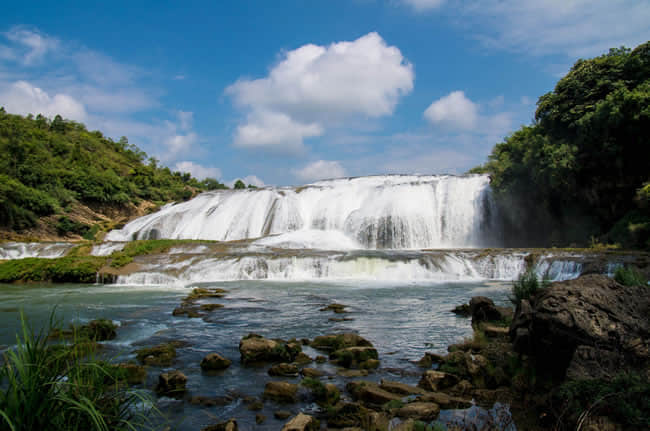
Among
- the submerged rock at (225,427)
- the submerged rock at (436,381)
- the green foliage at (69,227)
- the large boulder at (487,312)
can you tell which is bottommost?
the submerged rock at (225,427)

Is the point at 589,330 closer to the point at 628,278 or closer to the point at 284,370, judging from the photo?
the point at 628,278

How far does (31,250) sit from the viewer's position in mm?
25250

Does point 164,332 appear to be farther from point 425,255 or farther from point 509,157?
point 509,157

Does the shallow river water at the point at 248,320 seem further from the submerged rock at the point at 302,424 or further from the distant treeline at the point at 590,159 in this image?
the distant treeline at the point at 590,159

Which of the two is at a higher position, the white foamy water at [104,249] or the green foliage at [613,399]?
the white foamy water at [104,249]

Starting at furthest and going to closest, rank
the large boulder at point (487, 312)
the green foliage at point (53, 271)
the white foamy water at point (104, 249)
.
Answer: the white foamy water at point (104, 249) < the green foliage at point (53, 271) < the large boulder at point (487, 312)

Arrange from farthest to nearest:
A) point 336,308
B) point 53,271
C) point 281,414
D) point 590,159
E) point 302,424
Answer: point 590,159 → point 53,271 → point 336,308 → point 281,414 → point 302,424

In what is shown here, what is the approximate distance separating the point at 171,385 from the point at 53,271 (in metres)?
17.8

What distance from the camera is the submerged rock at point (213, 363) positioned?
6201mm

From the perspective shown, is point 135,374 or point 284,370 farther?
point 284,370

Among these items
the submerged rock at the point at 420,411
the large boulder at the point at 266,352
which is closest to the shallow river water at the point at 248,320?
the large boulder at the point at 266,352

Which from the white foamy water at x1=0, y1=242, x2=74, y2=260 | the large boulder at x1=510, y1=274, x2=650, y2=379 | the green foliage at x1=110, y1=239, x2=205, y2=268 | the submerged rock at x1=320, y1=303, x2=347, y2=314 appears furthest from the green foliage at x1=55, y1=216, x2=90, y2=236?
the large boulder at x1=510, y1=274, x2=650, y2=379

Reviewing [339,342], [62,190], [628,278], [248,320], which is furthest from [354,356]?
[62,190]

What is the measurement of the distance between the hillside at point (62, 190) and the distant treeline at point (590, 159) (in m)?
37.8
